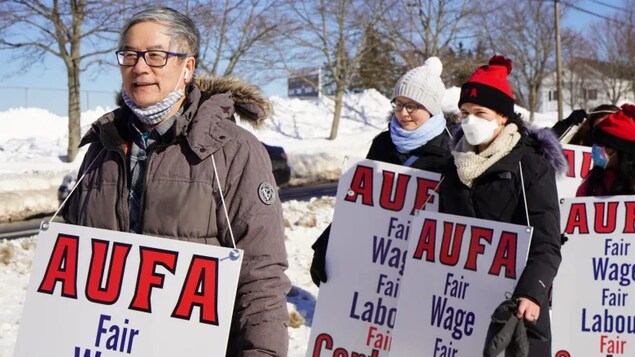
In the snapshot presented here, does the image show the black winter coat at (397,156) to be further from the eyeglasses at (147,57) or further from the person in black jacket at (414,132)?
the eyeglasses at (147,57)

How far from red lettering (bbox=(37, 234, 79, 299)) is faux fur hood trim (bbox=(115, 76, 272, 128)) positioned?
1.64 feet

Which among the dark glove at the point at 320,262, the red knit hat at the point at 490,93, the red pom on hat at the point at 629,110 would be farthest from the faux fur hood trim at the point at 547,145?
the dark glove at the point at 320,262

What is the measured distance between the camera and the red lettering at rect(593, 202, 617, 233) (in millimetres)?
4855

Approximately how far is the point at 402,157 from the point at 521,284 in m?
1.50

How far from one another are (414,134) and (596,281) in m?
1.39

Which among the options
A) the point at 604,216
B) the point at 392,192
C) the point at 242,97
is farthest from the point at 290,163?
the point at 242,97

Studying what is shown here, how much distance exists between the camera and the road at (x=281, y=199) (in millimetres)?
12297

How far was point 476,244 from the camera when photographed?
13.0 feet

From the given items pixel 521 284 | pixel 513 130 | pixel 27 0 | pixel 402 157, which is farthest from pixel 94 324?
pixel 27 0

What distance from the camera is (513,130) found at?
3.92 m

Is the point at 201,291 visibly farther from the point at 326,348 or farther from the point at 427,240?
the point at 326,348

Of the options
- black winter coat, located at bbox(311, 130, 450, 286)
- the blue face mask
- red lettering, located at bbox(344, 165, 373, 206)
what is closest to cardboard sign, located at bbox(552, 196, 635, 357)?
the blue face mask

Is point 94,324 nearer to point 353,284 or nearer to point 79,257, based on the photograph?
point 79,257

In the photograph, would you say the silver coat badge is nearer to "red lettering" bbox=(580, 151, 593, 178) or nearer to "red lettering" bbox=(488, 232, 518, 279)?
"red lettering" bbox=(488, 232, 518, 279)
